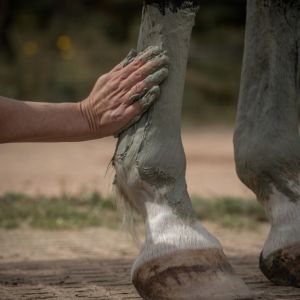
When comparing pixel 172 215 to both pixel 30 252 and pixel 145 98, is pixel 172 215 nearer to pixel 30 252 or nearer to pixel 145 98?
pixel 145 98

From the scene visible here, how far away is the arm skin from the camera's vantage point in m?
1.54

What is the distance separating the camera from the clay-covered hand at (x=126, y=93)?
1539 millimetres

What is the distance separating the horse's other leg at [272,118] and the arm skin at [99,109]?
0.26 metres

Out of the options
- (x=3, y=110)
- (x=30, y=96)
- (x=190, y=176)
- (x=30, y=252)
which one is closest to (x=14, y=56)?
(x=30, y=96)

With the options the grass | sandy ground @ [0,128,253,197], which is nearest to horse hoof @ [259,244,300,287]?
the grass

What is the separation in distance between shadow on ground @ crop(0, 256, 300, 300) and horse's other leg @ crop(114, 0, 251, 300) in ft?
0.37

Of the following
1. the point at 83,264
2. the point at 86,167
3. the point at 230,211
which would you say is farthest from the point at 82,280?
the point at 86,167

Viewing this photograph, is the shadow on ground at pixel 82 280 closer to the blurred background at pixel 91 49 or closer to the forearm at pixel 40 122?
the forearm at pixel 40 122

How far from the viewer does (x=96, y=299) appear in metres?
1.49

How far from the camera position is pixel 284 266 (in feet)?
5.14

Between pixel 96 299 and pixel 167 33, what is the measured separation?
0.54 metres

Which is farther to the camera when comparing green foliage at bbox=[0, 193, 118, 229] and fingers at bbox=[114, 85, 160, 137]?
green foliage at bbox=[0, 193, 118, 229]

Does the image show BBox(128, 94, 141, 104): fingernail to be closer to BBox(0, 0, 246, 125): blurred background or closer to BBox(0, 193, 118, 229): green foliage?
BBox(0, 193, 118, 229): green foliage

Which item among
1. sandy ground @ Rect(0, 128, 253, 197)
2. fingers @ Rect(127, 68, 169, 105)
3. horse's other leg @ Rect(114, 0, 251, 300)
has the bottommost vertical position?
sandy ground @ Rect(0, 128, 253, 197)
